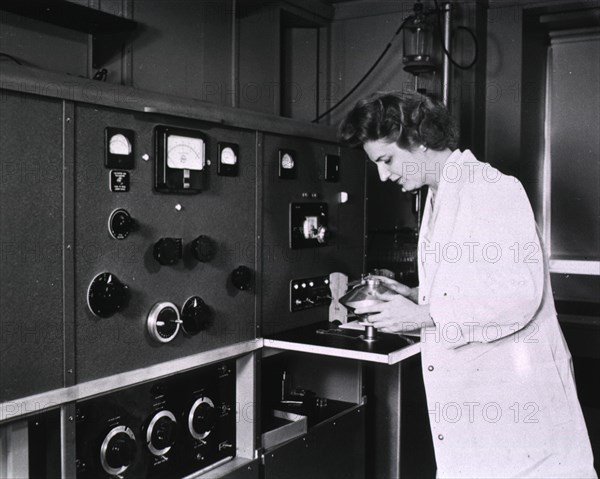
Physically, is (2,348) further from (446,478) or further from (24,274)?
(446,478)

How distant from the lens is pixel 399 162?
204cm

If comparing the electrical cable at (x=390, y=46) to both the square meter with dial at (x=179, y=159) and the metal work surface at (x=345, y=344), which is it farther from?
the square meter with dial at (x=179, y=159)

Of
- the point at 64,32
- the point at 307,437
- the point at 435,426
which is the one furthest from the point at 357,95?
the point at 435,426

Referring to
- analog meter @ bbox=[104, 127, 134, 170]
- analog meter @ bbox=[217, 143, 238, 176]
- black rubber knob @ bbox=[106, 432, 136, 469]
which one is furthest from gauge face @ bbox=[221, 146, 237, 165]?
black rubber knob @ bbox=[106, 432, 136, 469]

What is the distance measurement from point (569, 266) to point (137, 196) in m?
3.44

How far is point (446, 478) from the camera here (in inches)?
75.3

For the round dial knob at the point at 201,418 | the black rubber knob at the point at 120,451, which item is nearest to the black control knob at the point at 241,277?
the round dial knob at the point at 201,418

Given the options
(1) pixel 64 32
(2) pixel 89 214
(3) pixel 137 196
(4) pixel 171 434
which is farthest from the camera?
(1) pixel 64 32

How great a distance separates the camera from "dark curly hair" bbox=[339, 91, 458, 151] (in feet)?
6.51

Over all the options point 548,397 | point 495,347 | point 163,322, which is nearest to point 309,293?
point 163,322

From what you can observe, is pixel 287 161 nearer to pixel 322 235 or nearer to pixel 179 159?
pixel 322 235

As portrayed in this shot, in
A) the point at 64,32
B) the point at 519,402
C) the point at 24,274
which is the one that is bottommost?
the point at 519,402

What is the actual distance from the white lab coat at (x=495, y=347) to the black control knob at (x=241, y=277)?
620mm

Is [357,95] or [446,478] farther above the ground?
[357,95]
